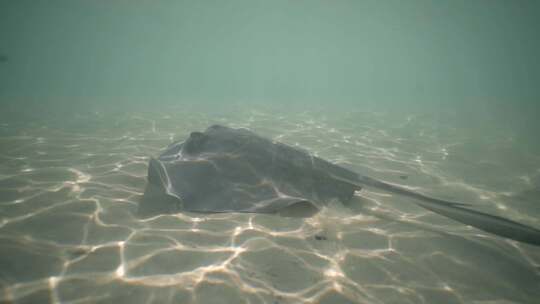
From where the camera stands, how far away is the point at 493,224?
284 centimetres

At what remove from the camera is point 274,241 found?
11.6 feet

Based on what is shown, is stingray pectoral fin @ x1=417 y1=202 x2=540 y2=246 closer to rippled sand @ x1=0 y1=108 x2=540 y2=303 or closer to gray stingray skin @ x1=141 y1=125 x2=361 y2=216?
rippled sand @ x1=0 y1=108 x2=540 y2=303

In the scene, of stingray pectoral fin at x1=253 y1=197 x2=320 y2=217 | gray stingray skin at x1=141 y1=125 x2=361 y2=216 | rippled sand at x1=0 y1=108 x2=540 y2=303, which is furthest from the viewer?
gray stingray skin at x1=141 y1=125 x2=361 y2=216

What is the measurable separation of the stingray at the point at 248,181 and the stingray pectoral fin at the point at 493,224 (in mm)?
15

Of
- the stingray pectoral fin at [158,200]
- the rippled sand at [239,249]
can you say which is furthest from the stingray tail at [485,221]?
the stingray pectoral fin at [158,200]

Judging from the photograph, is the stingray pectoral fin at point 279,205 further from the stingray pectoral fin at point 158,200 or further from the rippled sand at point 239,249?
the stingray pectoral fin at point 158,200

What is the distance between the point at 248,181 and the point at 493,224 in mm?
3068

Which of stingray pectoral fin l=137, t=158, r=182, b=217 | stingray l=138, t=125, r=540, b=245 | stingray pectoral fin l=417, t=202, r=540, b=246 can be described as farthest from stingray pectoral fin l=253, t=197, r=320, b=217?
stingray pectoral fin l=417, t=202, r=540, b=246

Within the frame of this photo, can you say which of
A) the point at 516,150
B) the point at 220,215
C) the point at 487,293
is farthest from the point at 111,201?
the point at 516,150

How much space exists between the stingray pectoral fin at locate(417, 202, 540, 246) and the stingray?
0.02m

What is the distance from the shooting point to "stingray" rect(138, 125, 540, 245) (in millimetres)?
3578

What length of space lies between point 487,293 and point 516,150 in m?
10.1

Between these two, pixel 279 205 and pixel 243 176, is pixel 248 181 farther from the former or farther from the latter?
pixel 279 205

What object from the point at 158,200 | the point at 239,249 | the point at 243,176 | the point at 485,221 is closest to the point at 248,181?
the point at 243,176
